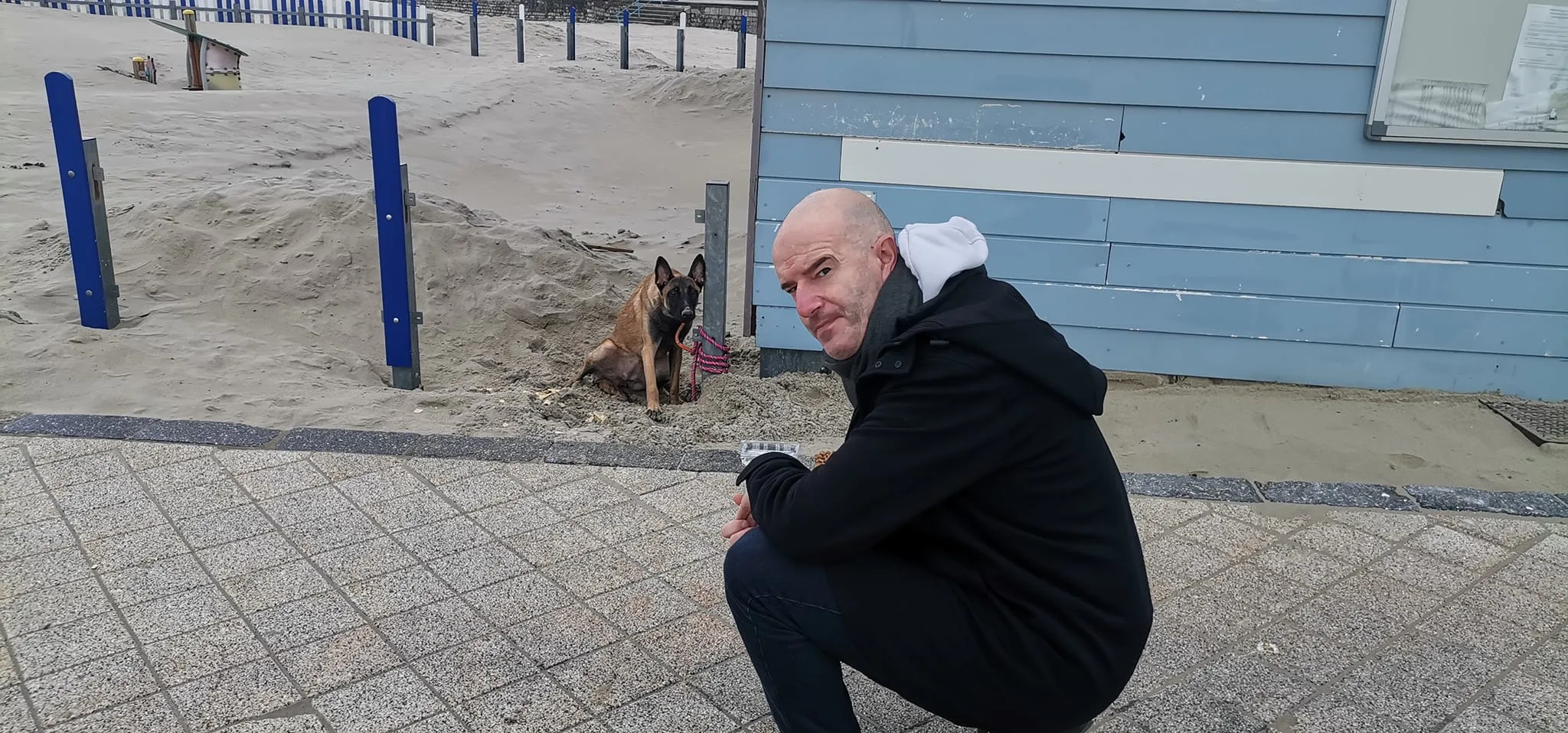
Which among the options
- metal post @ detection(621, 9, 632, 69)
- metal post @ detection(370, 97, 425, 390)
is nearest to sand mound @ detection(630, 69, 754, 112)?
metal post @ detection(621, 9, 632, 69)

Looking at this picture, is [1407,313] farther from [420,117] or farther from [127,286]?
[420,117]

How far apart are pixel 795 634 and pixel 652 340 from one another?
3761mm

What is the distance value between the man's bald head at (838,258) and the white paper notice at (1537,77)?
4622 millimetres

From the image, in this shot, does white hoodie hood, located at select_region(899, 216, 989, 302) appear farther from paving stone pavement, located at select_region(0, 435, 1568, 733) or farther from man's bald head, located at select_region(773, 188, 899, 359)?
paving stone pavement, located at select_region(0, 435, 1568, 733)

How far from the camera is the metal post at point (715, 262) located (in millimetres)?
5859

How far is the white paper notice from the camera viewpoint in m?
5.08

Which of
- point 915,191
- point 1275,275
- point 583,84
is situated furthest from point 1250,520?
point 583,84

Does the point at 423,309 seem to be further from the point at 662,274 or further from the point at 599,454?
the point at 599,454

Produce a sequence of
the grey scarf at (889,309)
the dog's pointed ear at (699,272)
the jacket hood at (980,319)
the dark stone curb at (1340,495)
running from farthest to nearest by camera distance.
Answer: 1. the dog's pointed ear at (699,272)
2. the dark stone curb at (1340,495)
3. the grey scarf at (889,309)
4. the jacket hood at (980,319)

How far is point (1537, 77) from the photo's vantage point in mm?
5141

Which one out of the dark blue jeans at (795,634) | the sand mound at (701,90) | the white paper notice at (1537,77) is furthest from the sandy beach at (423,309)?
the sand mound at (701,90)

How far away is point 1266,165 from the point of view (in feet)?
17.6

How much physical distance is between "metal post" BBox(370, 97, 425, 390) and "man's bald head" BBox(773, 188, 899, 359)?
3.69m

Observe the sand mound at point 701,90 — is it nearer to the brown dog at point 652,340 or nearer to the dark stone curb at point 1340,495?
the brown dog at point 652,340
